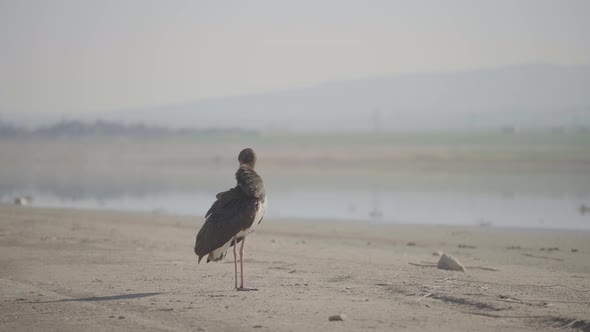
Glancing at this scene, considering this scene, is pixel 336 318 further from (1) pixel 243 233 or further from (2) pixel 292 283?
(2) pixel 292 283

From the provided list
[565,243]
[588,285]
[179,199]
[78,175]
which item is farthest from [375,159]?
[588,285]

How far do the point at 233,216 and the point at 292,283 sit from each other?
1.45 meters

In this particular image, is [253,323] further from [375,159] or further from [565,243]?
[375,159]

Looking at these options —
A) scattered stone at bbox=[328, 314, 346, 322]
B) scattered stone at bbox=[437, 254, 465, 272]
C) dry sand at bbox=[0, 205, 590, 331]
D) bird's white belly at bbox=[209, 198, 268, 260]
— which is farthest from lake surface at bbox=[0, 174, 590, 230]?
scattered stone at bbox=[328, 314, 346, 322]

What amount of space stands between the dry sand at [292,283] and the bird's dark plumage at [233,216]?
646 mm

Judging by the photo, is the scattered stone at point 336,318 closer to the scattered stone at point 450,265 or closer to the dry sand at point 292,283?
the dry sand at point 292,283

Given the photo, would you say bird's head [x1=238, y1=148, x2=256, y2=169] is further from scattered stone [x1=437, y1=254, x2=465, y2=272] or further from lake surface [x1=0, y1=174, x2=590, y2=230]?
lake surface [x1=0, y1=174, x2=590, y2=230]

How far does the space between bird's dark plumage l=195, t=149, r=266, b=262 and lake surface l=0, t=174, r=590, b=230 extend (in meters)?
12.7

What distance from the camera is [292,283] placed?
1089 centimetres

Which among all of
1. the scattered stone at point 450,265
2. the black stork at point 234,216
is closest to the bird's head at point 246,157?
the black stork at point 234,216

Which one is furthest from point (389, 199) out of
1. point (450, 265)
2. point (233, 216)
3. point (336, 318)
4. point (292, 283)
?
point (336, 318)

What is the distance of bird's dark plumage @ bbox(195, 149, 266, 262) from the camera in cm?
1014

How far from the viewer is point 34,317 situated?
29.2 feet

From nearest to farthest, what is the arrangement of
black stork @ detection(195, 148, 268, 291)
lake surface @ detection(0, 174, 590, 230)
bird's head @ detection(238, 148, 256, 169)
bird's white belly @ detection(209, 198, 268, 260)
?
black stork @ detection(195, 148, 268, 291)
bird's white belly @ detection(209, 198, 268, 260)
bird's head @ detection(238, 148, 256, 169)
lake surface @ detection(0, 174, 590, 230)
